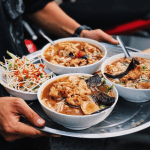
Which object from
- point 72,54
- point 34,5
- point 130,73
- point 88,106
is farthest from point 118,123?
point 34,5

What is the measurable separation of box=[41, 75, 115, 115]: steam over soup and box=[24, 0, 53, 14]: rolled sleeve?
186cm

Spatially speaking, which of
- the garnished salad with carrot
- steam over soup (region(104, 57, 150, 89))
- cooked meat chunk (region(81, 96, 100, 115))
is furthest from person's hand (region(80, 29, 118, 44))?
cooked meat chunk (region(81, 96, 100, 115))

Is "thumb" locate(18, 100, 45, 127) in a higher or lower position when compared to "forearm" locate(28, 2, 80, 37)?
lower

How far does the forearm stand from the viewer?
3.32 m

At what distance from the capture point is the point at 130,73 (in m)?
2.02

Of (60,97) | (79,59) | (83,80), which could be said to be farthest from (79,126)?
(79,59)

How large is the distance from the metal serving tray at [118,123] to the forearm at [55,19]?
175 centimetres

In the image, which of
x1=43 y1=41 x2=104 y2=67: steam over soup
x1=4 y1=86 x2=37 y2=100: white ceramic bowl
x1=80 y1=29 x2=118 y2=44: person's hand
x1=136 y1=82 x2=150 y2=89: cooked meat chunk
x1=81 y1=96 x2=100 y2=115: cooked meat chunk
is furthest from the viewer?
x1=80 y1=29 x2=118 y2=44: person's hand

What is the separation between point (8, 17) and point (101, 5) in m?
3.07

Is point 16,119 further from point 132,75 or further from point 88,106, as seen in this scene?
point 132,75

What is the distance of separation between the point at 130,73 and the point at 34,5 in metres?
2.16

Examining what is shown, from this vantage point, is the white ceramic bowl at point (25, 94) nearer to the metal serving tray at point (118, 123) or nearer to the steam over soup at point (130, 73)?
the metal serving tray at point (118, 123)

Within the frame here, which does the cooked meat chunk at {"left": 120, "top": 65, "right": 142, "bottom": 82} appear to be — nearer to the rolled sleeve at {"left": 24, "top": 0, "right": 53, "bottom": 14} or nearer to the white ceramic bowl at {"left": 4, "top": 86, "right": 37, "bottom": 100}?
the white ceramic bowl at {"left": 4, "top": 86, "right": 37, "bottom": 100}

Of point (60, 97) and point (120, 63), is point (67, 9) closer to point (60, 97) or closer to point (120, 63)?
point (120, 63)
